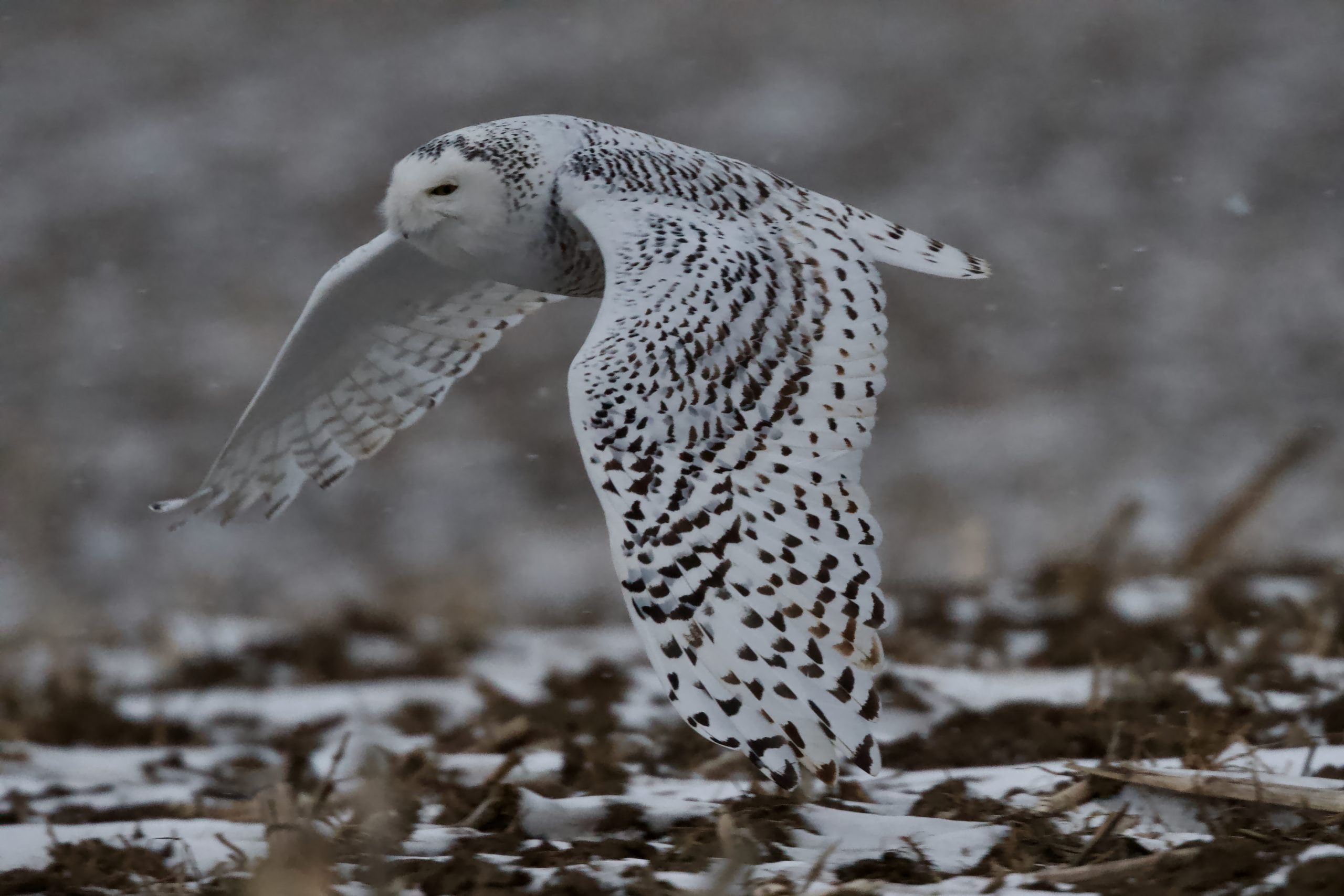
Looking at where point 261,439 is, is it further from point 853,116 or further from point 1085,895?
point 853,116

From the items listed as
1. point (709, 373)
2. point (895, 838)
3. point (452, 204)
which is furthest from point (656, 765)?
point (452, 204)

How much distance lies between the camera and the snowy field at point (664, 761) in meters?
2.54

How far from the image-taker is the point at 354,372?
164 inches

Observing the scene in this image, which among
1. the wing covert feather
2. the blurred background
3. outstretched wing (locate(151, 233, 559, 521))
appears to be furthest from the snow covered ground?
the blurred background

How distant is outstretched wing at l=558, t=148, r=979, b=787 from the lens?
2719mm

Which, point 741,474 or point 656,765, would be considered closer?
point 741,474

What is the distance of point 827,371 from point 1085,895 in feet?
4.01

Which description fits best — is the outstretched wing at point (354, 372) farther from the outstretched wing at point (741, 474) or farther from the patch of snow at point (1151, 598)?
the patch of snow at point (1151, 598)

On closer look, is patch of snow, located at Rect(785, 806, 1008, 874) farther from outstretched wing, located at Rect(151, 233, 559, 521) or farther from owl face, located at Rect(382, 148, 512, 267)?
outstretched wing, located at Rect(151, 233, 559, 521)

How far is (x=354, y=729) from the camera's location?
15.3 ft

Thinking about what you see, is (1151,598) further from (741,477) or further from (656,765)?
(741,477)

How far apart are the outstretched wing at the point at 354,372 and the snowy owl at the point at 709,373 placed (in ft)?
0.07

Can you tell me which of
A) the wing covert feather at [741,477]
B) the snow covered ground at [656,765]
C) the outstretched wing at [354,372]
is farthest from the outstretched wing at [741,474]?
the outstretched wing at [354,372]

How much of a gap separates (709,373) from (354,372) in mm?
1580
